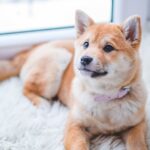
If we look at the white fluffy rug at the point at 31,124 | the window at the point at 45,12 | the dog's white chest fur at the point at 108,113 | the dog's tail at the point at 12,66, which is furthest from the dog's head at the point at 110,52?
the window at the point at 45,12

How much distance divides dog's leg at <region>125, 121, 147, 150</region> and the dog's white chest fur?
22 mm

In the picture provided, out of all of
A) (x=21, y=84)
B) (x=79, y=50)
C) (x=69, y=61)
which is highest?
(x=79, y=50)

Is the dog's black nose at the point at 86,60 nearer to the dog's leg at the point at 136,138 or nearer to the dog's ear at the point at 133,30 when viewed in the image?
the dog's ear at the point at 133,30

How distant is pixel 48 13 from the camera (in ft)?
6.63

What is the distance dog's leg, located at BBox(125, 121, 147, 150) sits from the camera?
3.96 feet

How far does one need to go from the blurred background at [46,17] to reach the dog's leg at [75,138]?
70cm

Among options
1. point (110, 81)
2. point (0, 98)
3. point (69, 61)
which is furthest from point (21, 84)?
point (110, 81)

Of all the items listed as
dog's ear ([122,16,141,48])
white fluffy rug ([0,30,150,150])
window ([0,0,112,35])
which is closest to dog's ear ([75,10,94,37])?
dog's ear ([122,16,141,48])

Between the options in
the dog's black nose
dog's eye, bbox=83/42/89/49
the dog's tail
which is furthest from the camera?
the dog's tail

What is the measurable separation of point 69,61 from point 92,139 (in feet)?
1.42

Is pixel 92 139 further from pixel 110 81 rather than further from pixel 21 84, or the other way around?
pixel 21 84

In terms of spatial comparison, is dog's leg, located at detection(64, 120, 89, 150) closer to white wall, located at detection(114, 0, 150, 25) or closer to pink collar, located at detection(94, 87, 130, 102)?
pink collar, located at detection(94, 87, 130, 102)

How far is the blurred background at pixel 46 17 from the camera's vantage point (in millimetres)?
1871

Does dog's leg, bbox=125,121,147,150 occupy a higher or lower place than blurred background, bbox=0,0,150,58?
lower
